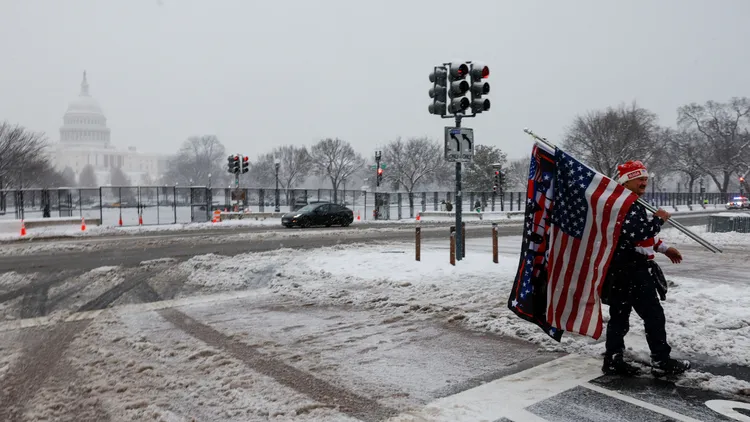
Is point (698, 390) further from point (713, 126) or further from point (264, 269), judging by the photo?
point (713, 126)

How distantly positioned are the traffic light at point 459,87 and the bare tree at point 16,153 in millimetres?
45379

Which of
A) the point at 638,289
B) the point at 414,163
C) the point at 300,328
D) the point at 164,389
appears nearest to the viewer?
the point at 164,389

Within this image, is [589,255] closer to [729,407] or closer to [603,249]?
[603,249]

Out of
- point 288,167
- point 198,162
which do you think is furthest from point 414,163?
point 198,162

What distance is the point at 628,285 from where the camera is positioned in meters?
5.16

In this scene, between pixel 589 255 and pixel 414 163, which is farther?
pixel 414 163

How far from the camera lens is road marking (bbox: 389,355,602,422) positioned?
14.4 feet

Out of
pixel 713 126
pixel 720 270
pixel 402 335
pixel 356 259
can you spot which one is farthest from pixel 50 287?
pixel 713 126

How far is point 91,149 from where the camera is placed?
174 metres

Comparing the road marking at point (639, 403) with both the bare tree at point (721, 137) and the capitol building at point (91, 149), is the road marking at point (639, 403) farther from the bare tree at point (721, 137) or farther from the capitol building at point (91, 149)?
the capitol building at point (91, 149)

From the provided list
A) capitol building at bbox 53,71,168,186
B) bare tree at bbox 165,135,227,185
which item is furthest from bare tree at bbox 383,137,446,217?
capitol building at bbox 53,71,168,186

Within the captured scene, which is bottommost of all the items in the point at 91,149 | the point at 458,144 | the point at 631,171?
the point at 631,171

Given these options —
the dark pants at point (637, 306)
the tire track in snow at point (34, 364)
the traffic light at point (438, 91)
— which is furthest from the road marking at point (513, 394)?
the traffic light at point (438, 91)

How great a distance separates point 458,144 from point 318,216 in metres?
Answer: 18.0
